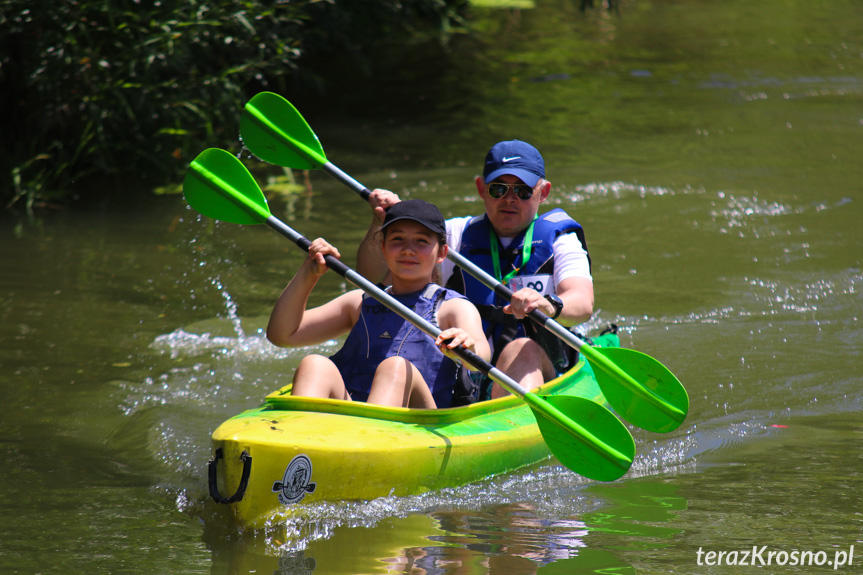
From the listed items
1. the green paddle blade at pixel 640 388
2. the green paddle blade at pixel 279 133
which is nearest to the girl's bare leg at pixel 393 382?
the green paddle blade at pixel 640 388

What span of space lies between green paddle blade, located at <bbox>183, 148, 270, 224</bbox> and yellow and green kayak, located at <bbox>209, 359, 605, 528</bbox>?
2.65 feet

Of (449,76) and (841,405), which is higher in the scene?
(449,76)

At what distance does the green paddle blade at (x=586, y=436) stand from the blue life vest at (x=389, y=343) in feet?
1.30

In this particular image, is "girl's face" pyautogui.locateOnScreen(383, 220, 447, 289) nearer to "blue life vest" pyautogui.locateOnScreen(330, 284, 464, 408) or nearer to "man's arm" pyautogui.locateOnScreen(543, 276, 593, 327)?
"blue life vest" pyautogui.locateOnScreen(330, 284, 464, 408)

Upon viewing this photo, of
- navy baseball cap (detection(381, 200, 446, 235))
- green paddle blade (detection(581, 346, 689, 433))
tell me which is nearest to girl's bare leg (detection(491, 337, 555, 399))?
green paddle blade (detection(581, 346, 689, 433))

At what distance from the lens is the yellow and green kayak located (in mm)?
2791

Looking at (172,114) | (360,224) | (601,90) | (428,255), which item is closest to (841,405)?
(428,255)

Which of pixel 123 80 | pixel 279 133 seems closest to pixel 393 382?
pixel 279 133

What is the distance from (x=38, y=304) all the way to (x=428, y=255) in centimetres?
305

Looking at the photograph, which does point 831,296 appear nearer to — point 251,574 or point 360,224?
point 360,224

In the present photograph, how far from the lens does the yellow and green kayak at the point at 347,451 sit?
110 inches

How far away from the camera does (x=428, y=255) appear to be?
336 cm

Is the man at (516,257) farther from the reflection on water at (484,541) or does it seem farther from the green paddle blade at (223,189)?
the reflection on water at (484,541)

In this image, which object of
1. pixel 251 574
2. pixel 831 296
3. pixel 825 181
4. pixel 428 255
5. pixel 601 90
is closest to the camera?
pixel 251 574
